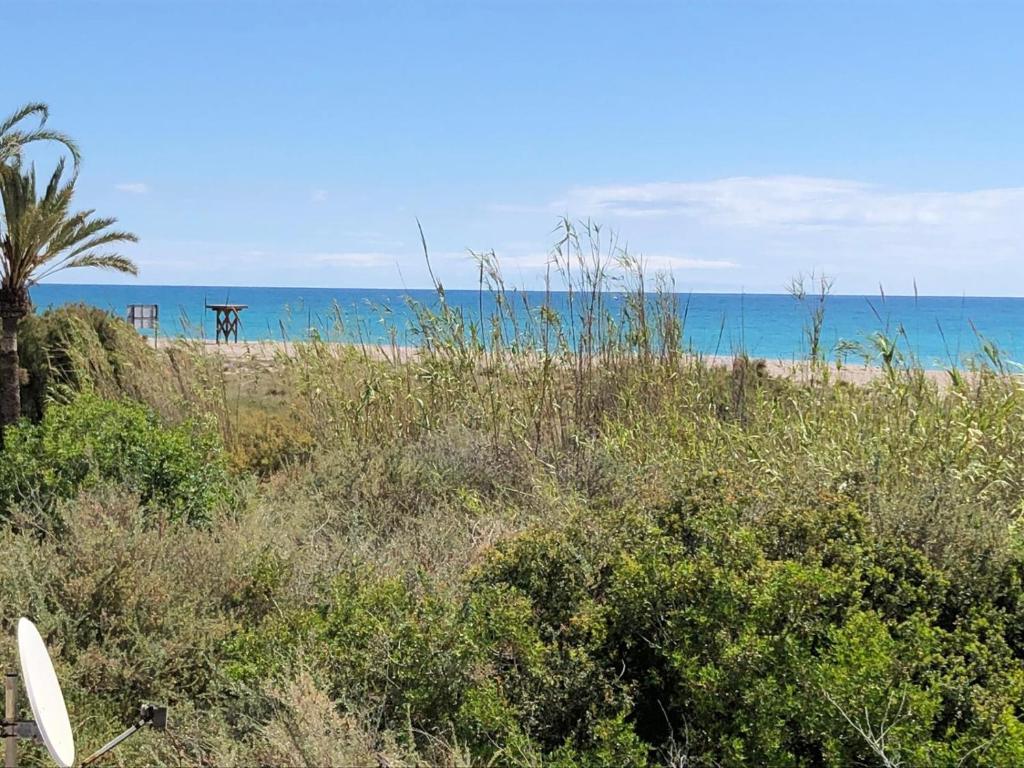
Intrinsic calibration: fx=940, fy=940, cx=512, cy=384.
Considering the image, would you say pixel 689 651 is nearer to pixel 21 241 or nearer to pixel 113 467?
pixel 113 467

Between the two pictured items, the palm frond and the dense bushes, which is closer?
the dense bushes

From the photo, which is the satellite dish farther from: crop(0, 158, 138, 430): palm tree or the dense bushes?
crop(0, 158, 138, 430): palm tree

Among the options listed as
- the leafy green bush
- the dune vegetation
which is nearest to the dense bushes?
the dune vegetation

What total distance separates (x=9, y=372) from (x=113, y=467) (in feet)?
15.1

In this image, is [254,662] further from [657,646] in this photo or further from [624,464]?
[624,464]

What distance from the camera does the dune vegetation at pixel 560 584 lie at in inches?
110

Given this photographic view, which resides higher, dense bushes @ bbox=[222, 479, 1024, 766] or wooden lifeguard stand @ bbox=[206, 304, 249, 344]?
wooden lifeguard stand @ bbox=[206, 304, 249, 344]

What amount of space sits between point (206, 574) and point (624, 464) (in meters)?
2.42

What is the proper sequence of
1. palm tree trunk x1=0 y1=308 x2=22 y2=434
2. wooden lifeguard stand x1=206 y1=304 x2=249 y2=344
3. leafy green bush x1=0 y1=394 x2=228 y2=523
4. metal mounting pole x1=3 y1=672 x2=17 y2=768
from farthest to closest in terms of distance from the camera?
wooden lifeguard stand x1=206 y1=304 x2=249 y2=344
palm tree trunk x1=0 y1=308 x2=22 y2=434
leafy green bush x1=0 y1=394 x2=228 y2=523
metal mounting pole x1=3 y1=672 x2=17 y2=768

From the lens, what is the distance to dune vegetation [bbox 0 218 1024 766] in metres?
2.79

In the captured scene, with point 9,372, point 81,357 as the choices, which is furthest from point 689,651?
point 9,372

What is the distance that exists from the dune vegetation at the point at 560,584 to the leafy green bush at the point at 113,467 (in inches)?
0.8

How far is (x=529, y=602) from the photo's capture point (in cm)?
326

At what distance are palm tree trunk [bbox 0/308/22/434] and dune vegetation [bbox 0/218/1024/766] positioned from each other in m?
2.94
